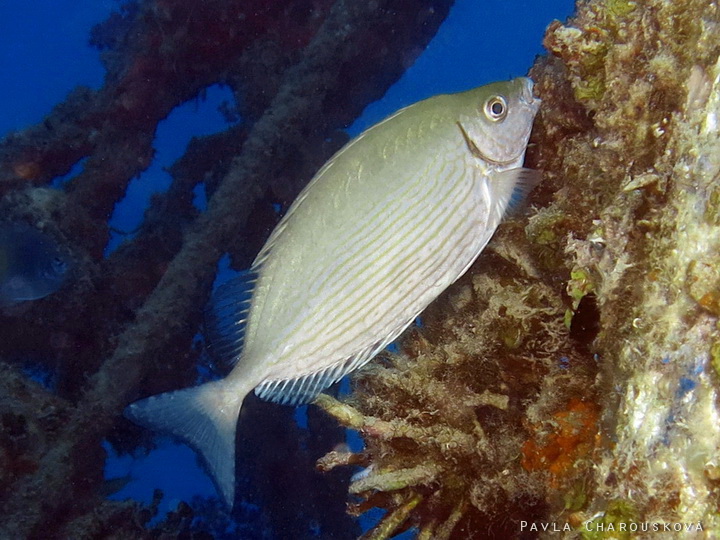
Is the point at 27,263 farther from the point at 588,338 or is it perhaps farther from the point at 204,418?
the point at 588,338

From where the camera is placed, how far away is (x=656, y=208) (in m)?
1.74

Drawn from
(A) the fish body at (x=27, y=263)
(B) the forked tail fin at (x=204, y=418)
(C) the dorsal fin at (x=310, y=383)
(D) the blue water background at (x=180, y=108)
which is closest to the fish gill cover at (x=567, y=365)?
(C) the dorsal fin at (x=310, y=383)

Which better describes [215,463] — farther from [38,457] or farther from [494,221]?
[38,457]

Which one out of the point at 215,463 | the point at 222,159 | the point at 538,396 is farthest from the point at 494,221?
the point at 222,159

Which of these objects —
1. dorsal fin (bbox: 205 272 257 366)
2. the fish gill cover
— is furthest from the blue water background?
dorsal fin (bbox: 205 272 257 366)

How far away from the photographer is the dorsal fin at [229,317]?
7.86 feet

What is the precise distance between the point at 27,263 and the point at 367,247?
7024mm

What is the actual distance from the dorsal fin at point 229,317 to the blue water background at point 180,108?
27803mm

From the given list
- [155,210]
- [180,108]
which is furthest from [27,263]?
[180,108]

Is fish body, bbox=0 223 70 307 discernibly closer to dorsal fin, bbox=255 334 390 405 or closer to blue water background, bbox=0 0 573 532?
dorsal fin, bbox=255 334 390 405

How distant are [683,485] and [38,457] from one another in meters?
5.99

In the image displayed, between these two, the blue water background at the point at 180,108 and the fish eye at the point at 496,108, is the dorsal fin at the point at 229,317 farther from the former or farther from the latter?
the blue water background at the point at 180,108

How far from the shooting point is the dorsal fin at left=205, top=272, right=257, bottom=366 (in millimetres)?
2395

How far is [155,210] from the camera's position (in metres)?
9.52
